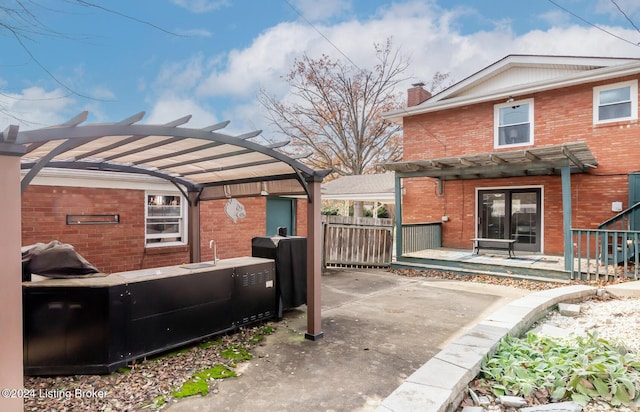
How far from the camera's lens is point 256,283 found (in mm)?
5223

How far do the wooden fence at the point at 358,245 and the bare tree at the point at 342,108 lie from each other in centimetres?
1193

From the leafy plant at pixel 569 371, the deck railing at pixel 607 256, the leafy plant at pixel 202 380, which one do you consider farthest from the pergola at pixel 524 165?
the leafy plant at pixel 202 380

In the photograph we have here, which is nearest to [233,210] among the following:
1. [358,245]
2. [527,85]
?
[358,245]

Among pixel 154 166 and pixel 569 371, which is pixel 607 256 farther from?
pixel 154 166

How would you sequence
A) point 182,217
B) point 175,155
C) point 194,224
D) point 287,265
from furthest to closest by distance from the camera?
point 182,217
point 194,224
point 287,265
point 175,155

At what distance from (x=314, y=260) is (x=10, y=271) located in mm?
3166

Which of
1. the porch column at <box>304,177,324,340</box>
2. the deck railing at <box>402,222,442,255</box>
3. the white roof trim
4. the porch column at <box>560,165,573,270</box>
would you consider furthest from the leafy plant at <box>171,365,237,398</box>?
the white roof trim

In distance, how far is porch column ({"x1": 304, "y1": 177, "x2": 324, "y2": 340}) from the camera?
470cm

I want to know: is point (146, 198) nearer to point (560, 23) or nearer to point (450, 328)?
point (450, 328)

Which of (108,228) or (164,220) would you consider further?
(164,220)

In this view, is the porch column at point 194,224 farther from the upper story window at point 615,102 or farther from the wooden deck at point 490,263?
the upper story window at point 615,102

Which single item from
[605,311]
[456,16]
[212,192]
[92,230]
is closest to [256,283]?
[212,192]

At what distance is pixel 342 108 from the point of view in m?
22.8

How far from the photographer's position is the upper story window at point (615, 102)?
9.37 metres
